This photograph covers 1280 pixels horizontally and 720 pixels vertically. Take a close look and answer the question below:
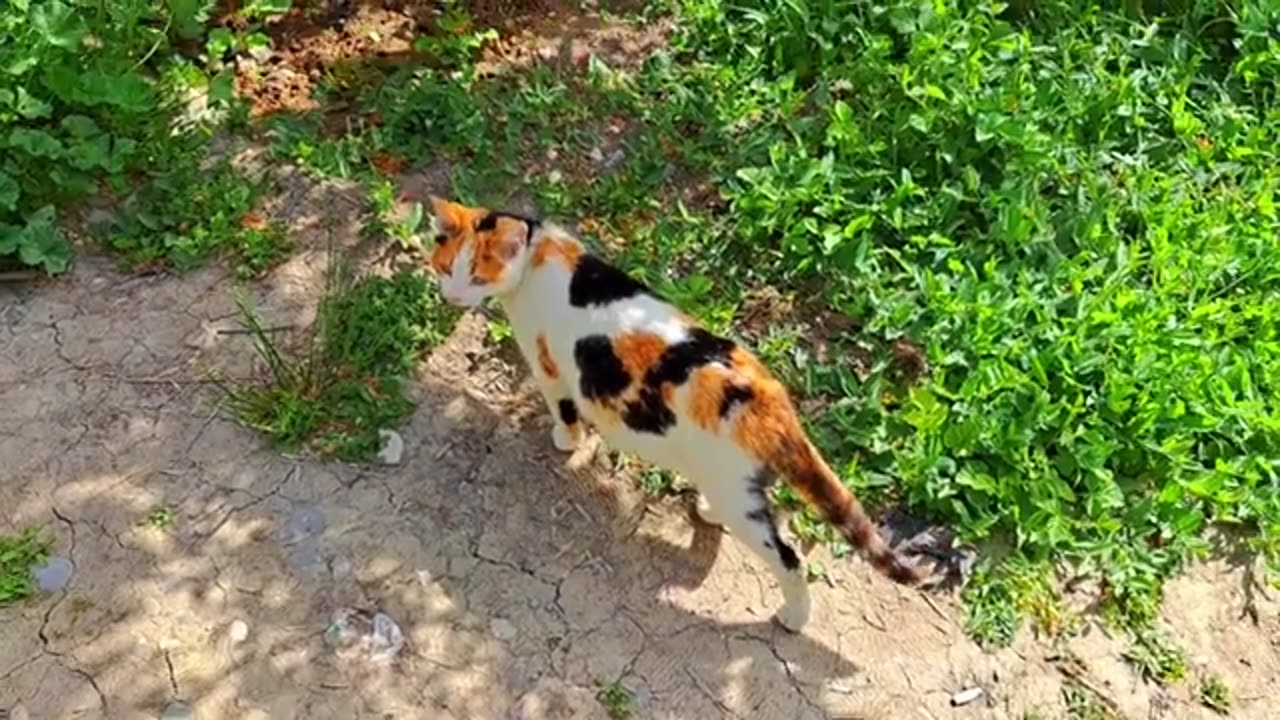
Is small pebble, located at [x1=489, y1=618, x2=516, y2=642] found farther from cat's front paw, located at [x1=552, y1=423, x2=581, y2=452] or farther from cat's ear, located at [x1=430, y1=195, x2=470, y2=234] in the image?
cat's ear, located at [x1=430, y1=195, x2=470, y2=234]

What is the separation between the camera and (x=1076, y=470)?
3.43 metres

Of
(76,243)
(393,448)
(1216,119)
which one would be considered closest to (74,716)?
(393,448)

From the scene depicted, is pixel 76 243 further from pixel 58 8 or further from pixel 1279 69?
pixel 1279 69

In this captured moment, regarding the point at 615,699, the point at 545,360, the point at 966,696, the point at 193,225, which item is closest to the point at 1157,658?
the point at 966,696

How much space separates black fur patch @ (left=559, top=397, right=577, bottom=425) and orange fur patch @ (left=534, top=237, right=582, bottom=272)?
37 centimetres

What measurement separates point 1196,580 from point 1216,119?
1.75 metres

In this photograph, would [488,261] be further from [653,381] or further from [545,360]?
[653,381]

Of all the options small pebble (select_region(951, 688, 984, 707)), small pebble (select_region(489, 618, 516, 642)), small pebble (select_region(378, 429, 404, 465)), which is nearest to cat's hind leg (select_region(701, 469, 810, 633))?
small pebble (select_region(951, 688, 984, 707))

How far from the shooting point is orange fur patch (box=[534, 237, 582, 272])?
10.3ft

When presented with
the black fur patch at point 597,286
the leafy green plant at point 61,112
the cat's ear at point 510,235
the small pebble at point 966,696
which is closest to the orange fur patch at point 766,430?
the black fur patch at point 597,286

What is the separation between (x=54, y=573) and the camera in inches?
119

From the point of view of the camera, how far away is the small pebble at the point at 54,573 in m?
3.01

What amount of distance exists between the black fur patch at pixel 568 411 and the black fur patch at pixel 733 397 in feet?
1.85

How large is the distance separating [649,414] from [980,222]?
1573mm
